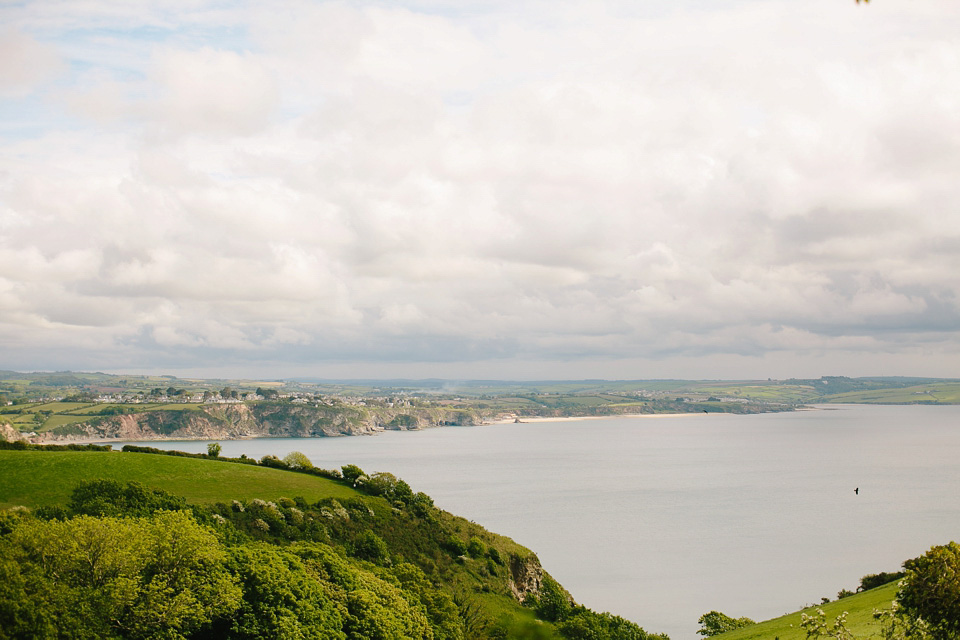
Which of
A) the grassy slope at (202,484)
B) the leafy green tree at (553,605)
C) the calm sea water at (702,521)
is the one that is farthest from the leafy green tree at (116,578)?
the calm sea water at (702,521)

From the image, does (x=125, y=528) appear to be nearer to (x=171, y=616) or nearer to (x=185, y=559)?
(x=185, y=559)

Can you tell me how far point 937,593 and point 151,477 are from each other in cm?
6260

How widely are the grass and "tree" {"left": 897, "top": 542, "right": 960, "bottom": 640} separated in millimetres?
50934

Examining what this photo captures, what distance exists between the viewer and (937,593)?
81.7ft

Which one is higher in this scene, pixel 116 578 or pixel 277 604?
pixel 116 578

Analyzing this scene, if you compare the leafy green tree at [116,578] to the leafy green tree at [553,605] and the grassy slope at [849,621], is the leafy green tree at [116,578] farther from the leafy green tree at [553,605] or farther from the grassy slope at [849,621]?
the leafy green tree at [553,605]

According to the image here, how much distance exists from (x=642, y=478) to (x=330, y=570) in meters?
137

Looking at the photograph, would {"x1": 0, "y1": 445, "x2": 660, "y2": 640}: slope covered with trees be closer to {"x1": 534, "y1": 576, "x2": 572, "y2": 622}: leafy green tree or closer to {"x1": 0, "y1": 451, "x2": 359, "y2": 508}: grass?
{"x1": 534, "y1": 576, "x2": 572, "y2": 622}: leafy green tree

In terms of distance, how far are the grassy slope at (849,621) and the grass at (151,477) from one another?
38945mm

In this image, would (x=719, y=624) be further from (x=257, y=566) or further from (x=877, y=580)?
(x=257, y=566)

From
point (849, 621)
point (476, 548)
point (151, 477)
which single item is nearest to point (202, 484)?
point (151, 477)

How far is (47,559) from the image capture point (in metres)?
30.6

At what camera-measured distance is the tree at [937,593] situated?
24.7 meters

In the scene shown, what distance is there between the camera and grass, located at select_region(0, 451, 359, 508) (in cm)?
5688
